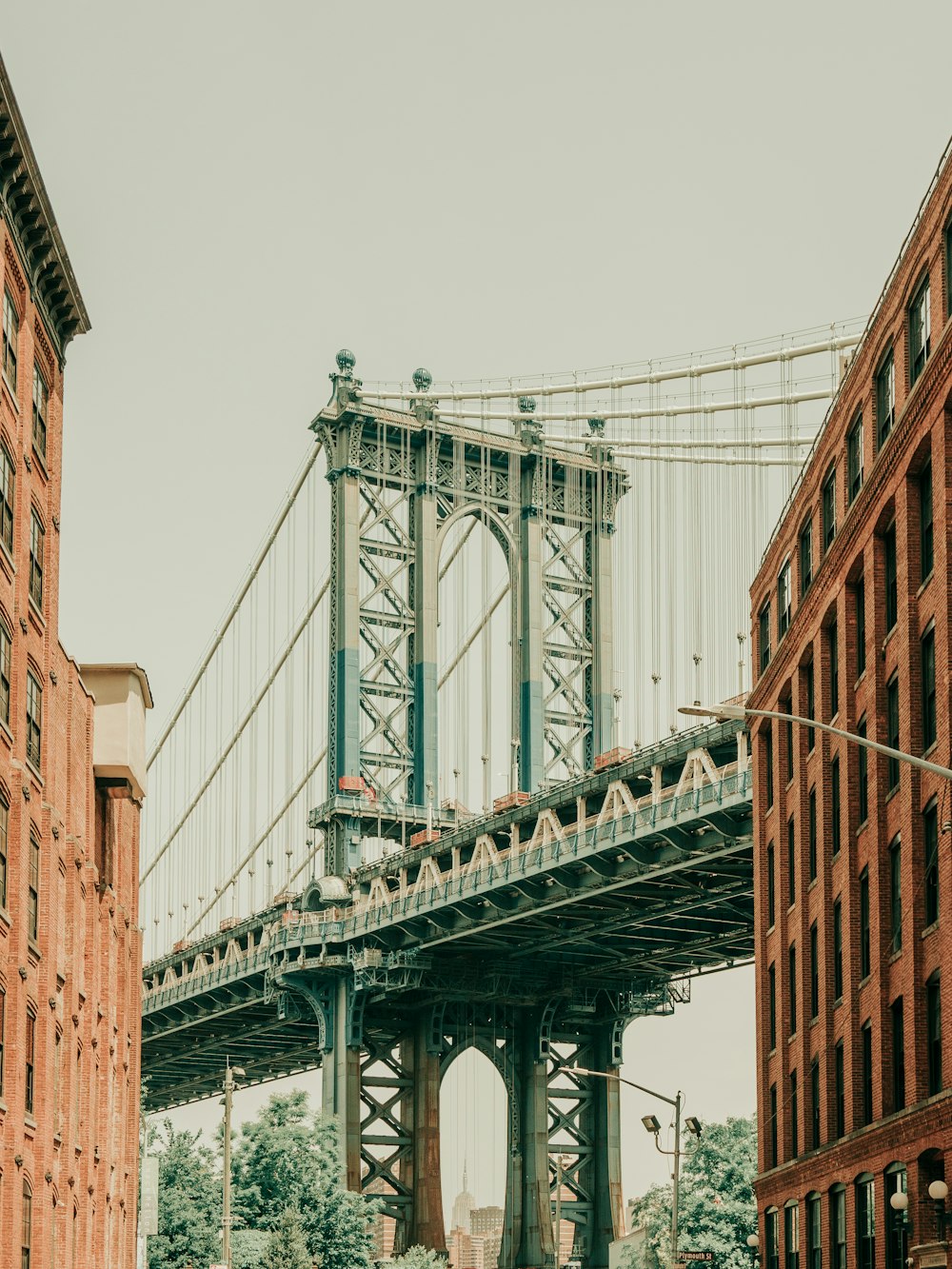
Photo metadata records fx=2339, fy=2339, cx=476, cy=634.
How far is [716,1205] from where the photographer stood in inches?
3580

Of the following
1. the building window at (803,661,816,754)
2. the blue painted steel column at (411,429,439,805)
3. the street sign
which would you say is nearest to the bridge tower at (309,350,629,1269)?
the blue painted steel column at (411,429,439,805)

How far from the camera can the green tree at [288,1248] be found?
284ft

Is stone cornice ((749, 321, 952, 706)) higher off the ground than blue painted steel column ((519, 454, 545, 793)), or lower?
lower

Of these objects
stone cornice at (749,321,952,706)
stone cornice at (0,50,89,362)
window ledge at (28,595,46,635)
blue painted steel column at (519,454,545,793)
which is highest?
blue painted steel column at (519,454,545,793)

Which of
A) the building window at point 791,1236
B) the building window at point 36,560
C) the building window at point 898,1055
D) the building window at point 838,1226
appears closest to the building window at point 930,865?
the building window at point 898,1055

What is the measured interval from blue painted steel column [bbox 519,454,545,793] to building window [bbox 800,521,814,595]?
52556 millimetres

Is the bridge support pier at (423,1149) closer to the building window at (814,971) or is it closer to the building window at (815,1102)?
the building window at (815,1102)

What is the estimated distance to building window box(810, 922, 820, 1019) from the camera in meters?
55.7

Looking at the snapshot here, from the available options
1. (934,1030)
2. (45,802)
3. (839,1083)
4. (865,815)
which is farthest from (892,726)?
(45,802)

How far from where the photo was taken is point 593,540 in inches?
4798

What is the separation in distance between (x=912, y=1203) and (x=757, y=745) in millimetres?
23974

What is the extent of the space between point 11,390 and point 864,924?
21.2 m

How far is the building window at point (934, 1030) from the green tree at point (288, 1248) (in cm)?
4722

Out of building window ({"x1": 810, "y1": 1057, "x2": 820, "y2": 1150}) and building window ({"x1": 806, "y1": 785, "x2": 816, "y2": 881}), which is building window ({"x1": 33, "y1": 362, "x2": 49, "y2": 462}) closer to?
building window ({"x1": 806, "y1": 785, "x2": 816, "y2": 881})
